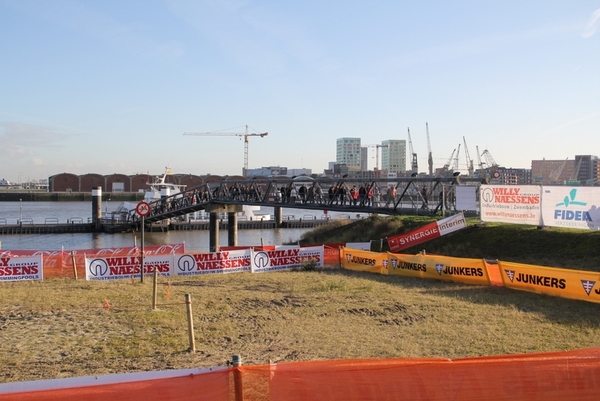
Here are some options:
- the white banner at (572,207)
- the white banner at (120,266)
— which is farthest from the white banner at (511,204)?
the white banner at (120,266)

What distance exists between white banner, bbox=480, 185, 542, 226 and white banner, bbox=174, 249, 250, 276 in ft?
40.1

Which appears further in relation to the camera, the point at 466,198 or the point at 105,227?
the point at 105,227

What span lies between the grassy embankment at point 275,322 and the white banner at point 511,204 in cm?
336

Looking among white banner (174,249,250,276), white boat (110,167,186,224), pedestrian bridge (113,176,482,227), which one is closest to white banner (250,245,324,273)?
white banner (174,249,250,276)

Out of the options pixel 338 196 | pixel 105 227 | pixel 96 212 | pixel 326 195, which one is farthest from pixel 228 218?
pixel 96 212

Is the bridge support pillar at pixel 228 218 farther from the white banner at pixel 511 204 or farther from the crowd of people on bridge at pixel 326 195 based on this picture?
the white banner at pixel 511 204

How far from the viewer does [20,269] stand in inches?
842

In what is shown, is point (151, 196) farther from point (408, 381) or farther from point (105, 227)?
point (408, 381)

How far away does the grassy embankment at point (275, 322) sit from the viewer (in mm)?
10305

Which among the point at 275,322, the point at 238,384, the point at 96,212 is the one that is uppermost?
the point at 238,384

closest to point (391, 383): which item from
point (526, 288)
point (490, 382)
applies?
point (490, 382)

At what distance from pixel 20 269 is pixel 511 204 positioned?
2162cm

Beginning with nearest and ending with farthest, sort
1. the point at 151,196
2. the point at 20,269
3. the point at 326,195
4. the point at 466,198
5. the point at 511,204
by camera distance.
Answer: the point at 20,269
the point at 511,204
the point at 466,198
the point at 326,195
the point at 151,196

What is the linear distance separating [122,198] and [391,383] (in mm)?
143660
